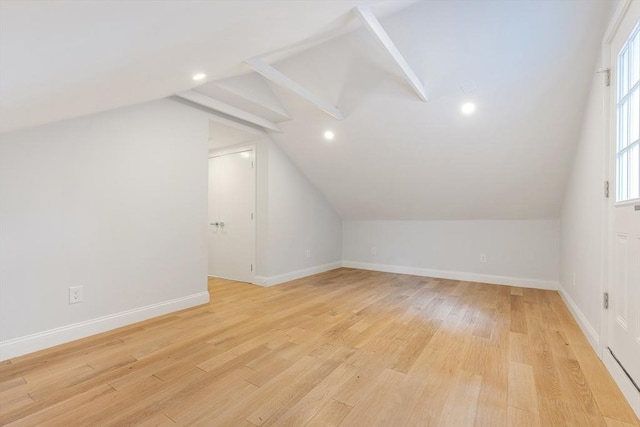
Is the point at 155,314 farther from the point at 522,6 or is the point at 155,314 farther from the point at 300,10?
the point at 522,6

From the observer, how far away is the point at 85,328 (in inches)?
92.7

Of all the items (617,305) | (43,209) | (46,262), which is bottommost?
(617,305)

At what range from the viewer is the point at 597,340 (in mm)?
2059

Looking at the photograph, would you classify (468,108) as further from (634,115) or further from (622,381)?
(622,381)

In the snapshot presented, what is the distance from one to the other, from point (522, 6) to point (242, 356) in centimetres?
333

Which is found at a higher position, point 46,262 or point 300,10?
point 300,10

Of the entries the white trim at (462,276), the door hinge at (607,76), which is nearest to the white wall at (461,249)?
the white trim at (462,276)

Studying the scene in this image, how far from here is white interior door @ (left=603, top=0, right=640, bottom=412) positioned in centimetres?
150

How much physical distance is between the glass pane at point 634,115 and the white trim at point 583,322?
142 centimetres

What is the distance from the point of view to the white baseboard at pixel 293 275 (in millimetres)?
4152

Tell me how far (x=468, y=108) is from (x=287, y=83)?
6.20ft

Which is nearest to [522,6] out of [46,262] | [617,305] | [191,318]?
[617,305]

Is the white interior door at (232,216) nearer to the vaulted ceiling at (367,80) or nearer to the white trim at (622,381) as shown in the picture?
the vaulted ceiling at (367,80)

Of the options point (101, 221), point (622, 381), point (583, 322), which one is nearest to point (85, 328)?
point (101, 221)
